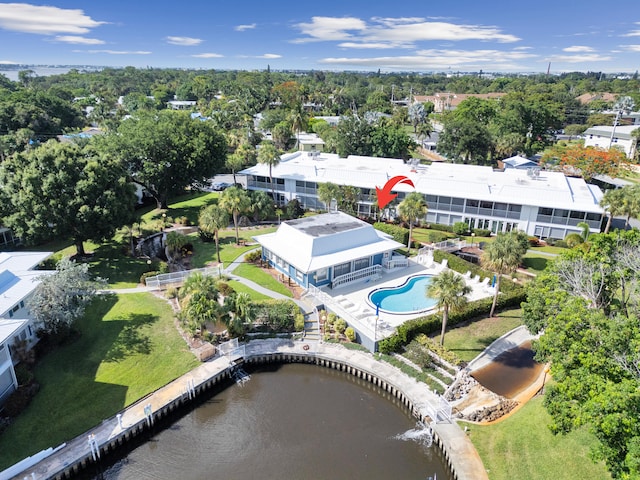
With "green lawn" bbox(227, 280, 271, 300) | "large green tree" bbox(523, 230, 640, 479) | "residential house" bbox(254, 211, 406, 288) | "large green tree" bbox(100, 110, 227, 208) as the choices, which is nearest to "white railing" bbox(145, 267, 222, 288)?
"green lawn" bbox(227, 280, 271, 300)

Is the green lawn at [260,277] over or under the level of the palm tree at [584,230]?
under

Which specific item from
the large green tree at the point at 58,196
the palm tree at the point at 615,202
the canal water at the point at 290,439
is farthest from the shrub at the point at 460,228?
the large green tree at the point at 58,196

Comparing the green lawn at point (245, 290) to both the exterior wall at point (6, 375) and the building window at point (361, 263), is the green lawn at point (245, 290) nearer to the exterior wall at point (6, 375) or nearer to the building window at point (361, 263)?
the building window at point (361, 263)

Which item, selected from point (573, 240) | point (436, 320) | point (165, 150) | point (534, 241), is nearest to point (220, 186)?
point (165, 150)

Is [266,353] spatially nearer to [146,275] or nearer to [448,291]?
[448,291]

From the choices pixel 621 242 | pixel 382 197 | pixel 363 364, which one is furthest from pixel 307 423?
pixel 382 197

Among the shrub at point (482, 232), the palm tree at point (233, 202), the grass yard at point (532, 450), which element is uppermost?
the palm tree at point (233, 202)

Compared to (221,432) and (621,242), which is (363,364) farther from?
(621,242)
